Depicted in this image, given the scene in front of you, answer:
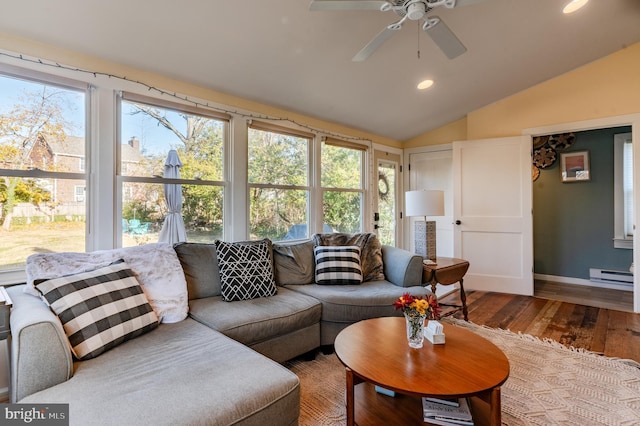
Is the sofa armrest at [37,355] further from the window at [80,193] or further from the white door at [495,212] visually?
the white door at [495,212]

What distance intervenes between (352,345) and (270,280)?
3.31 ft

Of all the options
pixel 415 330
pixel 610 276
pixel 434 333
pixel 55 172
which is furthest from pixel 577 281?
pixel 55 172

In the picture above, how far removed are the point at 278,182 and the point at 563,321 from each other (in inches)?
126

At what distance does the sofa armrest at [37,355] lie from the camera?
3.95 feet

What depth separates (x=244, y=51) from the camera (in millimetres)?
2512

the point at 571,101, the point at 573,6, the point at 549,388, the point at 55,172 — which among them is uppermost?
the point at 573,6

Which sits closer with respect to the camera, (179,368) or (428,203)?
(179,368)

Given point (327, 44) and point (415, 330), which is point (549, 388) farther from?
point (327, 44)

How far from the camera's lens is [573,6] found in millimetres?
2578

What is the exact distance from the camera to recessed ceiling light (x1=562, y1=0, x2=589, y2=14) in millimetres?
2533

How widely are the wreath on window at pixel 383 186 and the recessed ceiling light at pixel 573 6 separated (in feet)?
8.91

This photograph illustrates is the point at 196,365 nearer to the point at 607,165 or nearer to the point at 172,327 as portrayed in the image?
the point at 172,327

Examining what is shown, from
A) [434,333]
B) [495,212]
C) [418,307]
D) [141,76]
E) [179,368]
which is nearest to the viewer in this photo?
[179,368]

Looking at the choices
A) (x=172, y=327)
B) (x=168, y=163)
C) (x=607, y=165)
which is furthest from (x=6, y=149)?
(x=607, y=165)
